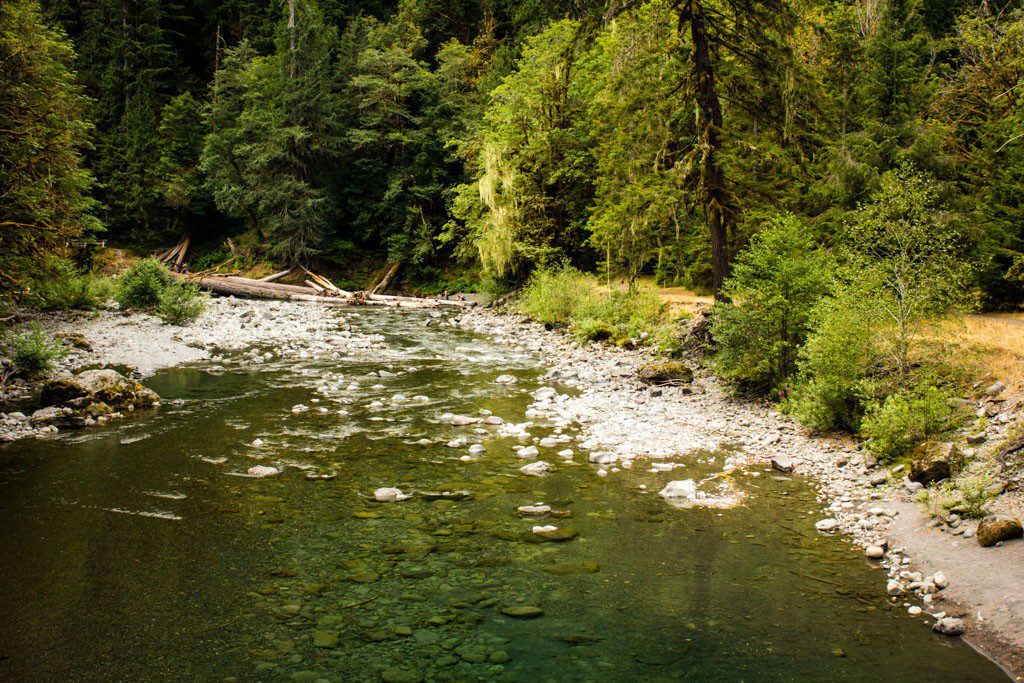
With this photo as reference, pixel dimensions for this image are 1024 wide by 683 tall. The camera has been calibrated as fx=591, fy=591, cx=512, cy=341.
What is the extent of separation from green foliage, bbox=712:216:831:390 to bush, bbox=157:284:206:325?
18001 millimetres

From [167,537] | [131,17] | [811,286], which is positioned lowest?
[167,537]

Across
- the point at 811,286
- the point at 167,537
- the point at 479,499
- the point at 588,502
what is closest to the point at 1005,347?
the point at 811,286

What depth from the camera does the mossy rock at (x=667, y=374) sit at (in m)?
13.0

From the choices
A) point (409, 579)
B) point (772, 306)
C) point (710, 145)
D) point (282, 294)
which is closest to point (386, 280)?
point (282, 294)

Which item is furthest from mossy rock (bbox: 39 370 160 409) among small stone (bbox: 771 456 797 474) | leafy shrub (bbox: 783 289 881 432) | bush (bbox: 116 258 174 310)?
leafy shrub (bbox: 783 289 881 432)

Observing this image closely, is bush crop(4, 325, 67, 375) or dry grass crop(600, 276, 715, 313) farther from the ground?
dry grass crop(600, 276, 715, 313)

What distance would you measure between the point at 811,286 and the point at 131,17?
206 ft

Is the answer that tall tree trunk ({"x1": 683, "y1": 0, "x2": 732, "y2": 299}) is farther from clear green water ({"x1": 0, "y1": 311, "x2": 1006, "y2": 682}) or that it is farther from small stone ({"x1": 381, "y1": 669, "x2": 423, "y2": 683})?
small stone ({"x1": 381, "y1": 669, "x2": 423, "y2": 683})

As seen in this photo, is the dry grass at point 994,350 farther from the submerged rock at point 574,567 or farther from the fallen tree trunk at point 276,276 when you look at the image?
the fallen tree trunk at point 276,276

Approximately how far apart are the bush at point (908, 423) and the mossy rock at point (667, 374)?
5.35 metres

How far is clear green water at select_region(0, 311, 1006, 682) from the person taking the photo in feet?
13.5

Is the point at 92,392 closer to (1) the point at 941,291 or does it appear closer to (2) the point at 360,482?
(2) the point at 360,482

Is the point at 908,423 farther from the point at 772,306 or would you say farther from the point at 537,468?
the point at 537,468

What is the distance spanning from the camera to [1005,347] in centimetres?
958
